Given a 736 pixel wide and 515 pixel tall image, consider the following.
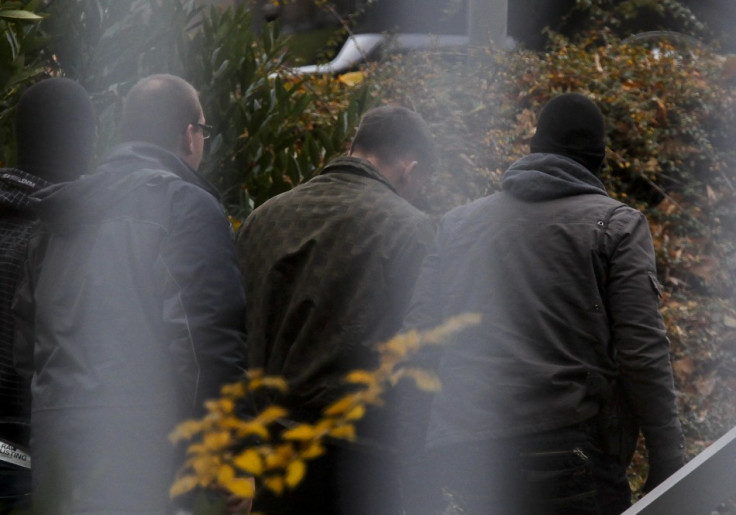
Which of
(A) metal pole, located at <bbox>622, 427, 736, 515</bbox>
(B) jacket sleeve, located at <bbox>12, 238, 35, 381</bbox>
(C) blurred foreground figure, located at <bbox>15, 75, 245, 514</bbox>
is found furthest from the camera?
(B) jacket sleeve, located at <bbox>12, 238, 35, 381</bbox>

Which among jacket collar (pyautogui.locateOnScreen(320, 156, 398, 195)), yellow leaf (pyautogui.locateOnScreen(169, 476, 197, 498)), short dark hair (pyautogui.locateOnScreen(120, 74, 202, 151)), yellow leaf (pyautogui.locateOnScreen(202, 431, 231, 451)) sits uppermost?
short dark hair (pyautogui.locateOnScreen(120, 74, 202, 151))

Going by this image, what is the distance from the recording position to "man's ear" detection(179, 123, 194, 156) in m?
2.83

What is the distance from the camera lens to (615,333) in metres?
2.92

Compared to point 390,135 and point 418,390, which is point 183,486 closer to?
point 418,390

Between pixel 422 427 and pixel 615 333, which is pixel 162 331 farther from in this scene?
pixel 615 333

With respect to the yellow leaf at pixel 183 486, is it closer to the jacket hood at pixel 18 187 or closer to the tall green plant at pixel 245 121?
the jacket hood at pixel 18 187

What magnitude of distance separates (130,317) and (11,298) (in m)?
0.39

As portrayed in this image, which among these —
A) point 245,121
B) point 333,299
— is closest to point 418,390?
point 333,299

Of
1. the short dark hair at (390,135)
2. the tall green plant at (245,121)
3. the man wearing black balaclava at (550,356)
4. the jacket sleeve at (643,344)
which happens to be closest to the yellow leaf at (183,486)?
the man wearing black balaclava at (550,356)

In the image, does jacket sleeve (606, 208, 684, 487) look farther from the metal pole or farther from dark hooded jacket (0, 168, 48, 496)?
dark hooded jacket (0, 168, 48, 496)

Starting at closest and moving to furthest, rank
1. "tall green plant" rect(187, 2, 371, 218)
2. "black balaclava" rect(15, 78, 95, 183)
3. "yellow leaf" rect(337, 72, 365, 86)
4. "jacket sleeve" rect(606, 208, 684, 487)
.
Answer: "black balaclava" rect(15, 78, 95, 183) → "jacket sleeve" rect(606, 208, 684, 487) → "tall green plant" rect(187, 2, 371, 218) → "yellow leaf" rect(337, 72, 365, 86)

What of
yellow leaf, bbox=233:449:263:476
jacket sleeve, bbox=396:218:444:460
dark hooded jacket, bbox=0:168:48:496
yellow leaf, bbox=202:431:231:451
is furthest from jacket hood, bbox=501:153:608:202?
yellow leaf, bbox=233:449:263:476

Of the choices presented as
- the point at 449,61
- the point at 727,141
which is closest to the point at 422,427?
the point at 449,61

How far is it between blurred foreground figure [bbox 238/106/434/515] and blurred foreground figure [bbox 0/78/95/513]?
1.91ft
